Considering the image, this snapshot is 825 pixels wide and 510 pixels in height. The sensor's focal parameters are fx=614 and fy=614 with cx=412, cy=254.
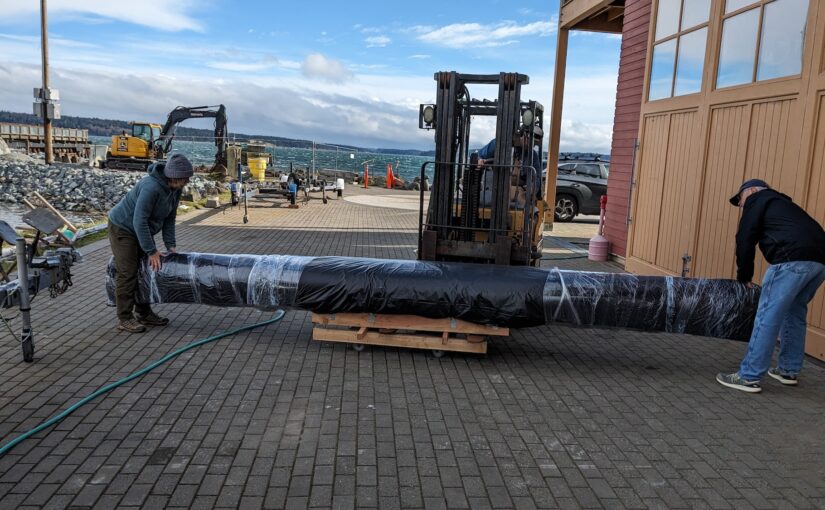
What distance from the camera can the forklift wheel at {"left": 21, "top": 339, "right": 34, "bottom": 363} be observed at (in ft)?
17.9

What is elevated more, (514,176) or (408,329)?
(514,176)

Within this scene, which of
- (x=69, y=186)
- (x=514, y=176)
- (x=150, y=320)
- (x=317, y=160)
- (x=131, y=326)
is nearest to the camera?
(x=131, y=326)

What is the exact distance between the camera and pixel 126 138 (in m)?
34.9

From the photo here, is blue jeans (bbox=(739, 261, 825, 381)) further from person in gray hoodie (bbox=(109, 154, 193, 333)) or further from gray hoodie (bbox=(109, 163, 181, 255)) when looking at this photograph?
gray hoodie (bbox=(109, 163, 181, 255))

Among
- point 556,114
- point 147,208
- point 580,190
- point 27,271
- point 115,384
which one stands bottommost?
point 115,384

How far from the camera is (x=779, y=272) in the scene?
17.2ft

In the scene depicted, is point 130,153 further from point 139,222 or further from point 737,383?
point 737,383

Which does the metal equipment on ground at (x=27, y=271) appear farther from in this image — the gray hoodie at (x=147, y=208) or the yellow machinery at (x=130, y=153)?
the yellow machinery at (x=130, y=153)

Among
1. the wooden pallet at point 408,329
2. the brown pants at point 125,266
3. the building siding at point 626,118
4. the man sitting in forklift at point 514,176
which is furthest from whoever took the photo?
the building siding at point 626,118

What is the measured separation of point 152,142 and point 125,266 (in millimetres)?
33098

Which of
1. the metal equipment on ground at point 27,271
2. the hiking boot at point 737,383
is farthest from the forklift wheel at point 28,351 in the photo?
the hiking boot at point 737,383

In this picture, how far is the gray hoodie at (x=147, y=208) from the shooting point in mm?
6090

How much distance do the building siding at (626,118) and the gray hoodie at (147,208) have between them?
28.4 ft

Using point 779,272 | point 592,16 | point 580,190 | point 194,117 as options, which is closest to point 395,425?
point 779,272
